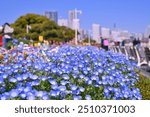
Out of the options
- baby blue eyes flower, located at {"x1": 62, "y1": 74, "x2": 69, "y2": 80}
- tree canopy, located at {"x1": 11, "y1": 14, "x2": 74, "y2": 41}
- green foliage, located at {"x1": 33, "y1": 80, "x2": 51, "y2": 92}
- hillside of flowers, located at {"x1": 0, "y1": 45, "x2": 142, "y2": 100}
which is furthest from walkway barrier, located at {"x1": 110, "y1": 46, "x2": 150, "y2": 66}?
tree canopy, located at {"x1": 11, "y1": 14, "x2": 74, "y2": 41}

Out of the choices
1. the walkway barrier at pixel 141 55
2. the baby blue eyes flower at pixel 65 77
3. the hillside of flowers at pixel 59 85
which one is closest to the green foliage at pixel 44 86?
the hillside of flowers at pixel 59 85

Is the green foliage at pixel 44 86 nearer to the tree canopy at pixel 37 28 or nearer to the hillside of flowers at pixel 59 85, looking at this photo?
the hillside of flowers at pixel 59 85

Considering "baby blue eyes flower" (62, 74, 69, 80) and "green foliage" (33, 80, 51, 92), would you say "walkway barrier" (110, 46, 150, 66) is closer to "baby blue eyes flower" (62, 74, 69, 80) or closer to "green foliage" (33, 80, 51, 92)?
"baby blue eyes flower" (62, 74, 69, 80)

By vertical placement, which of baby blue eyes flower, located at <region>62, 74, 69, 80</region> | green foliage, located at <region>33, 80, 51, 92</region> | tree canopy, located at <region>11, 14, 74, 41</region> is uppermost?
tree canopy, located at <region>11, 14, 74, 41</region>

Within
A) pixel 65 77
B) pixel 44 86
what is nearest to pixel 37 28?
pixel 65 77

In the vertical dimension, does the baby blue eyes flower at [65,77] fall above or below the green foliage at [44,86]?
above

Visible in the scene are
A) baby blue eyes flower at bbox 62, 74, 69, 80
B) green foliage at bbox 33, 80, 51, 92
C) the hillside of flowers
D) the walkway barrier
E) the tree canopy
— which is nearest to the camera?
the hillside of flowers

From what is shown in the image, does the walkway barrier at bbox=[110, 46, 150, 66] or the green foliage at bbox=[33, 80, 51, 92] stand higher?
the walkway barrier at bbox=[110, 46, 150, 66]

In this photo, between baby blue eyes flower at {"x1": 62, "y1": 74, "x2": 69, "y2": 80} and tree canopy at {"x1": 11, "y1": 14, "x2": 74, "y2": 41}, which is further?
tree canopy at {"x1": 11, "y1": 14, "x2": 74, "y2": 41}

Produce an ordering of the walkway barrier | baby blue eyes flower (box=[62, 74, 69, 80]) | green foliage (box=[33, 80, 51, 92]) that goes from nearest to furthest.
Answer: green foliage (box=[33, 80, 51, 92]) → baby blue eyes flower (box=[62, 74, 69, 80]) → the walkway barrier

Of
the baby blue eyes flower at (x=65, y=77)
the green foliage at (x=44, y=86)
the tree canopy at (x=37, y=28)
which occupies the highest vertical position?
the tree canopy at (x=37, y=28)

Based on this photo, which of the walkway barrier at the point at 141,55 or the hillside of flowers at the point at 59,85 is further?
the walkway barrier at the point at 141,55

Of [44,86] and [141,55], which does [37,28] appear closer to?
[141,55]
